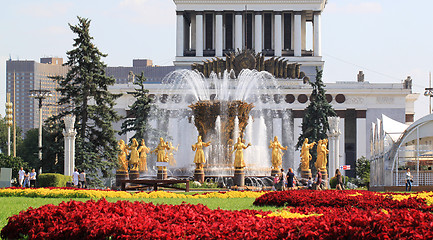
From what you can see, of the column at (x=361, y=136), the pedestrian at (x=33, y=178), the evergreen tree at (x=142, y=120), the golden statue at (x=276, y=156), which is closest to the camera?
the pedestrian at (x=33, y=178)

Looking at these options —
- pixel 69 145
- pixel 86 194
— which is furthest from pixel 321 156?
pixel 86 194

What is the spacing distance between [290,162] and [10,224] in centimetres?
4673

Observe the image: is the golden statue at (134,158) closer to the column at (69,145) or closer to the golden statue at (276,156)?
the column at (69,145)

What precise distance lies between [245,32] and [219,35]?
3.31 m

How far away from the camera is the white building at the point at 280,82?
204 feet

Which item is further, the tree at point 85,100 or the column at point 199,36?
the column at point 199,36

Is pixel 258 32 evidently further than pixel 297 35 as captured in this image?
Yes

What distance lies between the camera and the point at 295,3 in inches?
2970

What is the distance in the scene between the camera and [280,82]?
207 ft

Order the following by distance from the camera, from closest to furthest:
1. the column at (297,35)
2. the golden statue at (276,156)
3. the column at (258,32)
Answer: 1. the golden statue at (276,156)
2. the column at (297,35)
3. the column at (258,32)

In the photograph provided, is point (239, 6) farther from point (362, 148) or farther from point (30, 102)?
point (30, 102)

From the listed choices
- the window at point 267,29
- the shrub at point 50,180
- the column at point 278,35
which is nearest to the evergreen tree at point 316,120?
the shrub at point 50,180

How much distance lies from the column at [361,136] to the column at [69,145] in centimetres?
3450

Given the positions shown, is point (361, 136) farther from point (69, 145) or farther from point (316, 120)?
point (69, 145)
